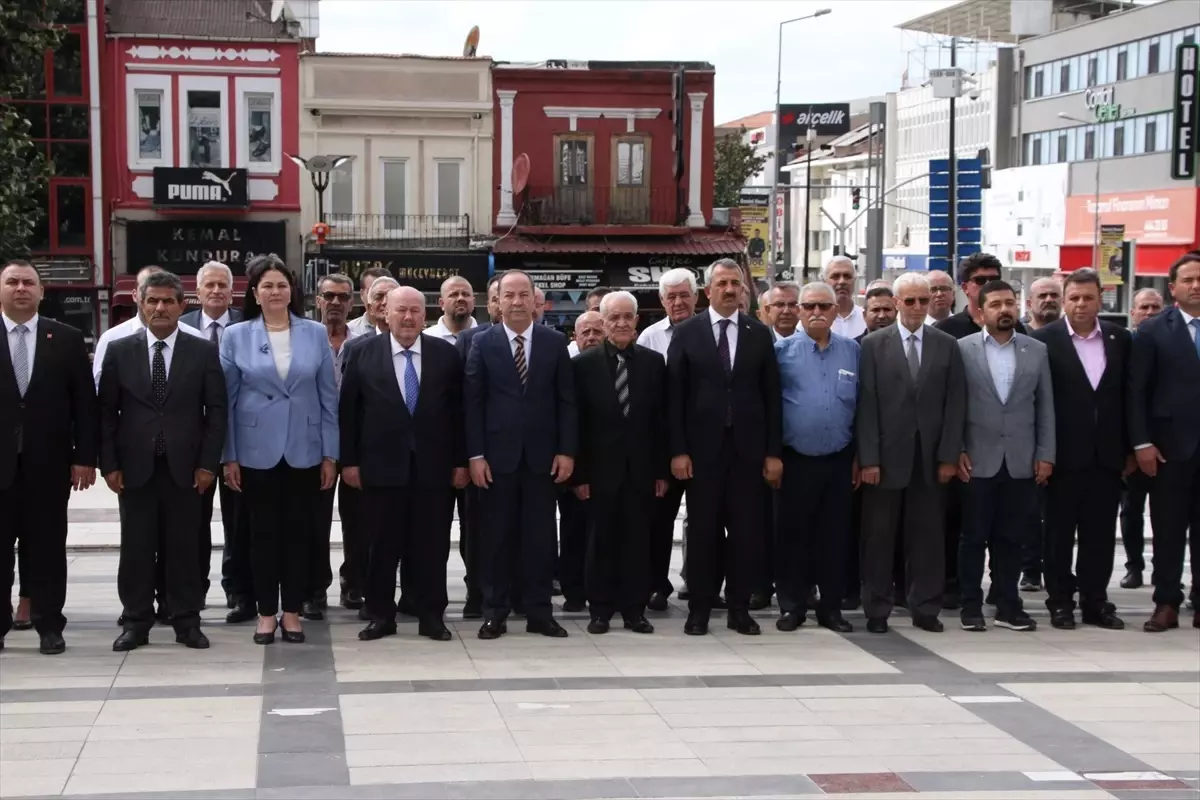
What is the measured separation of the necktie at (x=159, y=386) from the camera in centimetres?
932

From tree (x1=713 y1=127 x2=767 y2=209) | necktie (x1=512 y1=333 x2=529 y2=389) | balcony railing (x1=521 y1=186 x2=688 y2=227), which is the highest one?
tree (x1=713 y1=127 x2=767 y2=209)

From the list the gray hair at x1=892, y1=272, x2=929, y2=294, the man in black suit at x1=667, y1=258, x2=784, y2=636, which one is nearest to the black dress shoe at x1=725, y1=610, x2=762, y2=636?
the man in black suit at x1=667, y1=258, x2=784, y2=636

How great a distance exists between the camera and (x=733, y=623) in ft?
33.4

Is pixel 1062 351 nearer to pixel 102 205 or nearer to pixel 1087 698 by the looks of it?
pixel 1087 698

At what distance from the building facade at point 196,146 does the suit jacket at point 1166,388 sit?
28811 mm

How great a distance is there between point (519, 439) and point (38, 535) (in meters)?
2.65

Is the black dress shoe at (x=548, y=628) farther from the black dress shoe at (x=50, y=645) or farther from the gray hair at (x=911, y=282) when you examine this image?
the gray hair at (x=911, y=282)

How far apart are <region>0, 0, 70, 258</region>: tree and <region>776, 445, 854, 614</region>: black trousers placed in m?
12.6

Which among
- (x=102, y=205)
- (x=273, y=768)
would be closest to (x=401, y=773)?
(x=273, y=768)

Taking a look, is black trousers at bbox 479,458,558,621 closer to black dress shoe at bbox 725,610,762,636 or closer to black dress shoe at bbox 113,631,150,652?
black dress shoe at bbox 725,610,762,636

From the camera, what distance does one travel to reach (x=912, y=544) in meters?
10.3

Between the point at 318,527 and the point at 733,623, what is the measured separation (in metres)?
2.48

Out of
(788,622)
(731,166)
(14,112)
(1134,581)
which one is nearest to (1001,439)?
(788,622)

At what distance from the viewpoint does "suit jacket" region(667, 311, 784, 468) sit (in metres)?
10.0
